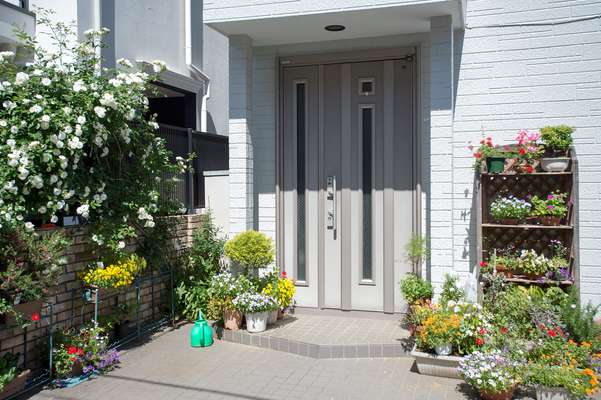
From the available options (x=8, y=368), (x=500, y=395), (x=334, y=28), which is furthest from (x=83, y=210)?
(x=500, y=395)

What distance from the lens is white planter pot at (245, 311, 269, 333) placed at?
604 centimetres

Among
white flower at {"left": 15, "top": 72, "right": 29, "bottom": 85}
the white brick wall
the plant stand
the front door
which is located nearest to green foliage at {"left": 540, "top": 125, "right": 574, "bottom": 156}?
the white brick wall

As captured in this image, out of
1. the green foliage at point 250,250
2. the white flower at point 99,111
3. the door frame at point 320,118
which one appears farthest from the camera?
the door frame at point 320,118

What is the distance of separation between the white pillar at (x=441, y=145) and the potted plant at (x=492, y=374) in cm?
150

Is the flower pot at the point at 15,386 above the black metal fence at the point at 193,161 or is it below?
below

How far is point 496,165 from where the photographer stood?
5934 millimetres

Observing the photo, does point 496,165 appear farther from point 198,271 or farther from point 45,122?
point 45,122

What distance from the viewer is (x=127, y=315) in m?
6.05

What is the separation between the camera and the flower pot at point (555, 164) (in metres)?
5.76

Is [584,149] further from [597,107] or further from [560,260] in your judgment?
[560,260]

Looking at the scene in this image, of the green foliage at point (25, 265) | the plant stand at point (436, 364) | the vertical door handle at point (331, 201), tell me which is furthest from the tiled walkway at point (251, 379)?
the vertical door handle at point (331, 201)

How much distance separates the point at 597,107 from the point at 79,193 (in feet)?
17.8

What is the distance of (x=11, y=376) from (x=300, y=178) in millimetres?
3843

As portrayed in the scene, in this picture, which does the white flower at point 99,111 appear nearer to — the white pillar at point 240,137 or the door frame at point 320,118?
the white pillar at point 240,137
